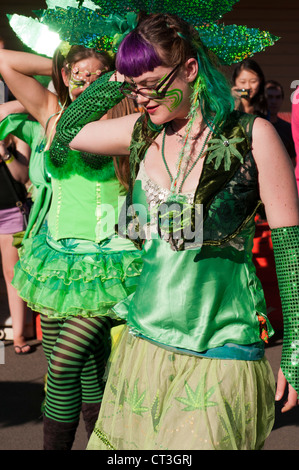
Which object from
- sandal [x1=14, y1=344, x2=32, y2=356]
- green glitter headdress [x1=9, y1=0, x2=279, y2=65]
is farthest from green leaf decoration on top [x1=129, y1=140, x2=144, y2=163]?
sandal [x1=14, y1=344, x2=32, y2=356]

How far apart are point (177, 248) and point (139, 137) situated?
0.43m

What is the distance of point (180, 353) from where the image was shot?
7.84 ft

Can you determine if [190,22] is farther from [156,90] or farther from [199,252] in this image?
[199,252]

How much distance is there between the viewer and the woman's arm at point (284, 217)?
2189mm

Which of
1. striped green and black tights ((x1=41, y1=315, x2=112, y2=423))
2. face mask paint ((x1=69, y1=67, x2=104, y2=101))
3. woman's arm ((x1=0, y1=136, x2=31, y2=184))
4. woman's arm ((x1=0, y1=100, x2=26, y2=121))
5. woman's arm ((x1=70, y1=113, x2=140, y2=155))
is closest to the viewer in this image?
Answer: woman's arm ((x1=70, y1=113, x2=140, y2=155))

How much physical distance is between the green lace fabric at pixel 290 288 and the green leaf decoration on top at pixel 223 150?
0.25 meters

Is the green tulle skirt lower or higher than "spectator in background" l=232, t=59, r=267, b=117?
lower

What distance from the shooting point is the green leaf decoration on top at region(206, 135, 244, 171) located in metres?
2.23

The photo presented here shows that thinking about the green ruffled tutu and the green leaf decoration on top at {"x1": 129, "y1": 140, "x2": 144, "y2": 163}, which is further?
the green ruffled tutu

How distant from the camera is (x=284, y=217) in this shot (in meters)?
2.21

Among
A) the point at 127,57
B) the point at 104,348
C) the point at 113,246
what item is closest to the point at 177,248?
the point at 127,57

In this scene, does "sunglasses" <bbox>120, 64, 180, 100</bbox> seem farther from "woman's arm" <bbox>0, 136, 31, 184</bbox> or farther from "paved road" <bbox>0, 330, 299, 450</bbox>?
"woman's arm" <bbox>0, 136, 31, 184</bbox>

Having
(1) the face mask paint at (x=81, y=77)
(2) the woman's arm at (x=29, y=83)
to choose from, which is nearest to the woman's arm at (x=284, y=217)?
(1) the face mask paint at (x=81, y=77)
